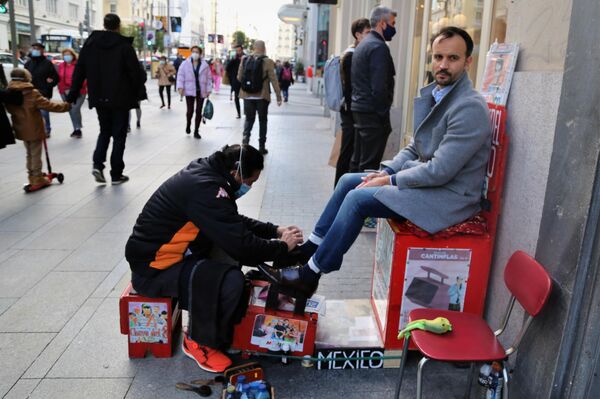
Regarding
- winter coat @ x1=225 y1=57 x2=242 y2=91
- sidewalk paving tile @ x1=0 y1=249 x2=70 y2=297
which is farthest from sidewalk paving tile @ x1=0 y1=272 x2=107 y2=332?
winter coat @ x1=225 y1=57 x2=242 y2=91

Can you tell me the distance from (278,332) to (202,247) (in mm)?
651

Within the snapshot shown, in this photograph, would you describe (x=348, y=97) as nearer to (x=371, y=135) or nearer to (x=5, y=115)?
(x=371, y=135)

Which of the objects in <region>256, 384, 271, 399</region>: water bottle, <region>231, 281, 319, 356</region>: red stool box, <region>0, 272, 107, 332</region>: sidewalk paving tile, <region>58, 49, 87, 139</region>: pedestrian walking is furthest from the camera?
<region>58, 49, 87, 139</region>: pedestrian walking

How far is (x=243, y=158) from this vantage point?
300 cm

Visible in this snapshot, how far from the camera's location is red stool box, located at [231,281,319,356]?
2982 millimetres

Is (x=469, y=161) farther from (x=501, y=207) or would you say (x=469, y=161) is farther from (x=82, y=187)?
(x=82, y=187)

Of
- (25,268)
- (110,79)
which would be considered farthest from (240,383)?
(110,79)

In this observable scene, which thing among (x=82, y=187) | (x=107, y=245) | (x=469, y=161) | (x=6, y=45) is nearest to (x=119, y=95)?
(x=82, y=187)

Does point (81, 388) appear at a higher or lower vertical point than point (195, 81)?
lower

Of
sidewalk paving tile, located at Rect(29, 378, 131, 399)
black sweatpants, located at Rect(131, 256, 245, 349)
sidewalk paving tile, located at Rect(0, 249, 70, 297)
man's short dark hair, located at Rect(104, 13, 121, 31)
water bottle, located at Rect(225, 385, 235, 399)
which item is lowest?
sidewalk paving tile, located at Rect(29, 378, 131, 399)

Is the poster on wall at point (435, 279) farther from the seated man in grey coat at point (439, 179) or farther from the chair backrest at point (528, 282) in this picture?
the chair backrest at point (528, 282)

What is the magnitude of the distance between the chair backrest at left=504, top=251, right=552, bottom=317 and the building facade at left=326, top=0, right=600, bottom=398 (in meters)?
0.12

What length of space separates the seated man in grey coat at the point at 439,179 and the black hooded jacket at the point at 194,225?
29 cm

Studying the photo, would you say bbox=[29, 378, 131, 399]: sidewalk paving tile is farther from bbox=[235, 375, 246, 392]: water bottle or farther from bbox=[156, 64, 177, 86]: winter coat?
bbox=[156, 64, 177, 86]: winter coat
